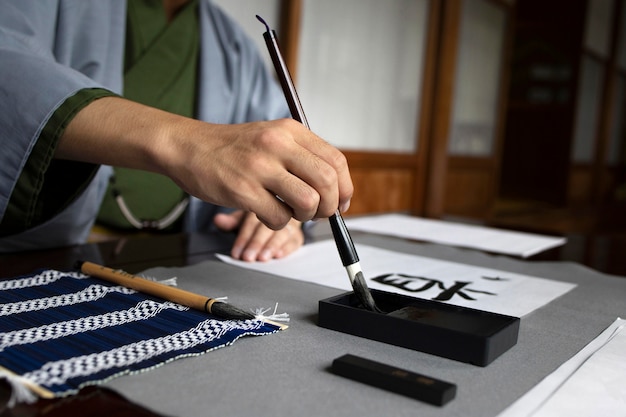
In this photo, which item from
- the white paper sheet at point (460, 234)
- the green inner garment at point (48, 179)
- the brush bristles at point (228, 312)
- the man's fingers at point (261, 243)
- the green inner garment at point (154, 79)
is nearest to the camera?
the brush bristles at point (228, 312)

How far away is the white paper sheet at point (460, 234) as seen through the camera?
1.05m

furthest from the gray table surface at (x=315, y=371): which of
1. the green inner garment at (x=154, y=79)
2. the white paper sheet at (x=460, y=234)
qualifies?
the green inner garment at (x=154, y=79)

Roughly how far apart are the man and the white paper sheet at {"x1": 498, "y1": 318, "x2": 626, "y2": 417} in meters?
0.25

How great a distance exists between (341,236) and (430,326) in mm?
146

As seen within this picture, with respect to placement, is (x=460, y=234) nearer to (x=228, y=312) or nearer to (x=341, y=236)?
(x=341, y=236)

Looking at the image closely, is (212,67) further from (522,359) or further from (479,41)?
(479,41)

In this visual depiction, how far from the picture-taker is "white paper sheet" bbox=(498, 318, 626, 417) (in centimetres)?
37

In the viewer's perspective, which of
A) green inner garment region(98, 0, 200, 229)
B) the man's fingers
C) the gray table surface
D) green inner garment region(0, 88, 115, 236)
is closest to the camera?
the gray table surface

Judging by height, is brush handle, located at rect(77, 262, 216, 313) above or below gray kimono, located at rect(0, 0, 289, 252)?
below

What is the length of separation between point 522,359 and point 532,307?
189 mm

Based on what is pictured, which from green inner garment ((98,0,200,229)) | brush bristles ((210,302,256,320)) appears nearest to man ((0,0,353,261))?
brush bristles ((210,302,256,320))

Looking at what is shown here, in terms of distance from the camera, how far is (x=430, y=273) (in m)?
0.78

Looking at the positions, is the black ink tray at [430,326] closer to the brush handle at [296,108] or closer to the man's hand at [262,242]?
the brush handle at [296,108]

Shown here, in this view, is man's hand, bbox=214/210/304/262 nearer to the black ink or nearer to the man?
the man
